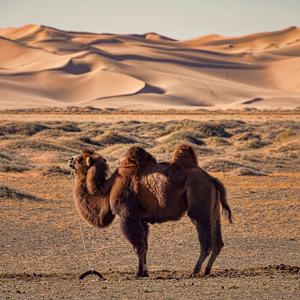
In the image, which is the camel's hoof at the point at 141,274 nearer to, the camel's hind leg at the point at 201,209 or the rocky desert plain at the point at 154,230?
the rocky desert plain at the point at 154,230

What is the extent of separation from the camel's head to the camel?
0.6 inches

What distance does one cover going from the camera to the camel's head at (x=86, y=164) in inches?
463

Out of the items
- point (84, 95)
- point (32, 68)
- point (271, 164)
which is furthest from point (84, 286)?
point (32, 68)

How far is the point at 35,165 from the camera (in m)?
27.6

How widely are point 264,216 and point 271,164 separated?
12025 millimetres

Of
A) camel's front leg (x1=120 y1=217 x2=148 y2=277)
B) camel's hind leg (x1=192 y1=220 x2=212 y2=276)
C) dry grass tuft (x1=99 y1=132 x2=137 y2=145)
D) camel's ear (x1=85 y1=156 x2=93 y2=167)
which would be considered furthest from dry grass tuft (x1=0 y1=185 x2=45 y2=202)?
dry grass tuft (x1=99 y1=132 x2=137 y2=145)

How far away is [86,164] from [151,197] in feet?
3.77

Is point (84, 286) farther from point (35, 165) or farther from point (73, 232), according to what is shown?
point (35, 165)

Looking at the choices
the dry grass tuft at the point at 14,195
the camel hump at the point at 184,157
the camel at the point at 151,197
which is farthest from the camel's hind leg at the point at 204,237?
the dry grass tuft at the point at 14,195

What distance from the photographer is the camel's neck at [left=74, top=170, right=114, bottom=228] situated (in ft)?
37.8

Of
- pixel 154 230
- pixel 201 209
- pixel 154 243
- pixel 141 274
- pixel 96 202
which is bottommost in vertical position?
pixel 154 230

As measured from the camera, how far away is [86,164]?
11820mm

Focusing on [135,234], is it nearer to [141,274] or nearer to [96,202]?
[141,274]

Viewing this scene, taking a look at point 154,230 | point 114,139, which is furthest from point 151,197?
point 114,139
